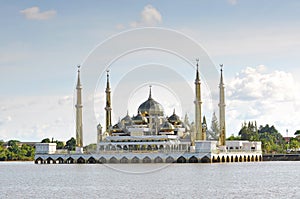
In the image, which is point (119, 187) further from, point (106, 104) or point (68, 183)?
point (106, 104)

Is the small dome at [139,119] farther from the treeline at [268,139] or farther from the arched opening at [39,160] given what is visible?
the treeline at [268,139]

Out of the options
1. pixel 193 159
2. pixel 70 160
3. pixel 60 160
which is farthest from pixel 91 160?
pixel 193 159

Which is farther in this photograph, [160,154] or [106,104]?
[106,104]

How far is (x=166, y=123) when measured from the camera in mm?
120438

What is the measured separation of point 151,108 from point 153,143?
13.1 meters

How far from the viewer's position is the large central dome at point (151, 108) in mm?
127125

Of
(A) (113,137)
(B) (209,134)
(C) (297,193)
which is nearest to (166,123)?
(A) (113,137)

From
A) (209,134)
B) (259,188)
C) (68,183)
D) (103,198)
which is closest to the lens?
(103,198)

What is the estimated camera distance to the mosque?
359 feet

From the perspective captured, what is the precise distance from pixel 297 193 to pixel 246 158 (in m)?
76.4

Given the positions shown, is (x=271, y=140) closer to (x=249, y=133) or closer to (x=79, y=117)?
(x=249, y=133)

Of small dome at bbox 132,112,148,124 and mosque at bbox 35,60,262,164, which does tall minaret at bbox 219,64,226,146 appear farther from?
small dome at bbox 132,112,148,124

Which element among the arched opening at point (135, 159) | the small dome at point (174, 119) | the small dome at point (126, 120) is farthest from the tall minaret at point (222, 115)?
the arched opening at point (135, 159)

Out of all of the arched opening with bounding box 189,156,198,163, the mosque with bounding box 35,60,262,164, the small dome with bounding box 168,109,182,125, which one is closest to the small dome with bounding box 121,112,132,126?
the mosque with bounding box 35,60,262,164
